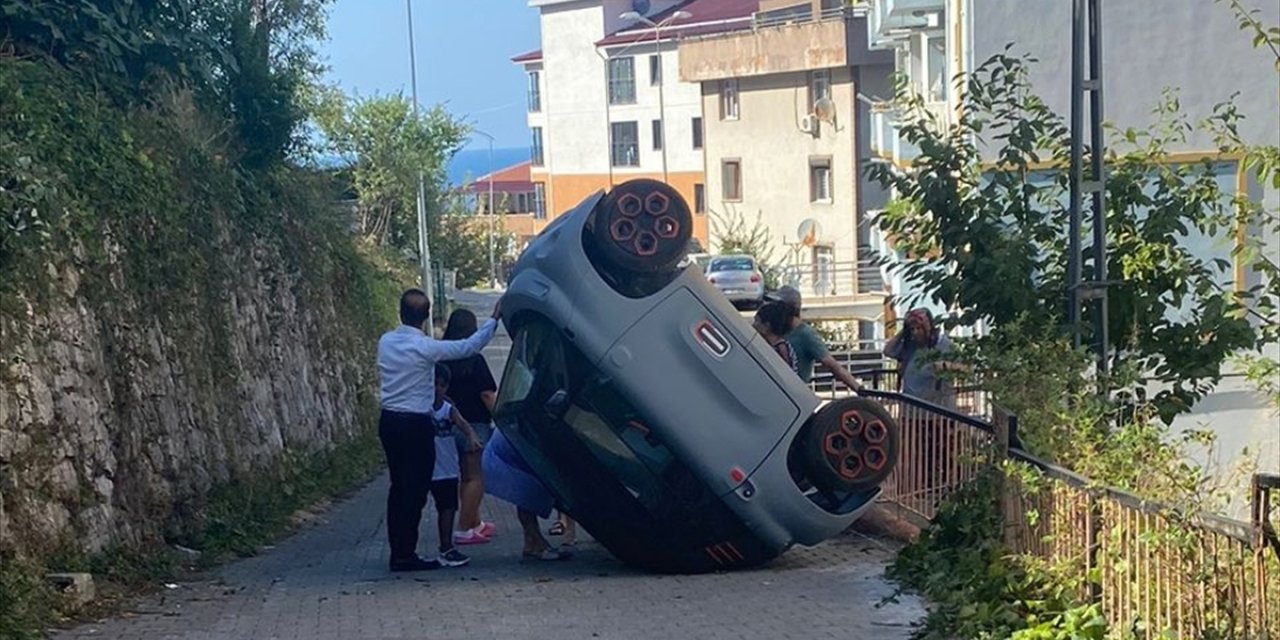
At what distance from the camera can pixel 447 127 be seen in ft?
174

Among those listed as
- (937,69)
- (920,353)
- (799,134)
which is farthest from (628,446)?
(799,134)

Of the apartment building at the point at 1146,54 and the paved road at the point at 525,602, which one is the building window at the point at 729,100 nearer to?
the apartment building at the point at 1146,54

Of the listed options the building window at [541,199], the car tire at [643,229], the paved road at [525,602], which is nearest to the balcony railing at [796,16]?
the building window at [541,199]

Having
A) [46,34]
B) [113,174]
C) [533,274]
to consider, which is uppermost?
[46,34]

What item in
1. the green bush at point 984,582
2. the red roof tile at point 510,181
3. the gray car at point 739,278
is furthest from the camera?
the red roof tile at point 510,181

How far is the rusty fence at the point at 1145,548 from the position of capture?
5.44 meters

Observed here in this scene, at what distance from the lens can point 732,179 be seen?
66.2 metres

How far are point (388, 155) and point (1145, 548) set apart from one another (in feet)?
138

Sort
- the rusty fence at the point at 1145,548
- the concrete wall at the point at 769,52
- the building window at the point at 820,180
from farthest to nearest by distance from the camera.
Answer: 1. the building window at the point at 820,180
2. the concrete wall at the point at 769,52
3. the rusty fence at the point at 1145,548

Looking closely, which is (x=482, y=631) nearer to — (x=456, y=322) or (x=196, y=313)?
(x=456, y=322)

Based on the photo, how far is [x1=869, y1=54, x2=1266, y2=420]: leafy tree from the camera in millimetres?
11531

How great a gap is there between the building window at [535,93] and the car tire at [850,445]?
8073 cm

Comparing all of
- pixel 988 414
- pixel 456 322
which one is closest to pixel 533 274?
pixel 456 322

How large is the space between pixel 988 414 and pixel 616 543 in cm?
248
